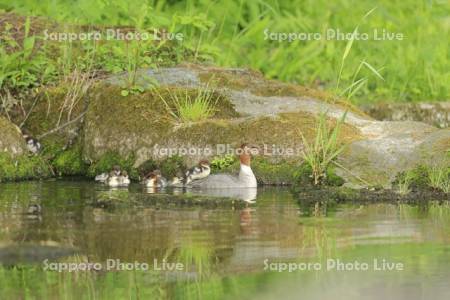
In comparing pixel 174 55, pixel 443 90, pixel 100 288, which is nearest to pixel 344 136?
pixel 174 55

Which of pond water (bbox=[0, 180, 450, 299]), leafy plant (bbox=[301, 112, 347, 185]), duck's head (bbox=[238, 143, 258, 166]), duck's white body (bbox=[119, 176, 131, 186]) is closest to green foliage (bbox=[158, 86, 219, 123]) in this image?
duck's head (bbox=[238, 143, 258, 166])

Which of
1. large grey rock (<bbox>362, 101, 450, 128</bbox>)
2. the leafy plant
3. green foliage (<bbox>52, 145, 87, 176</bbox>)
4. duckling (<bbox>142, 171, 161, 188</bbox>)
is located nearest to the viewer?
the leafy plant

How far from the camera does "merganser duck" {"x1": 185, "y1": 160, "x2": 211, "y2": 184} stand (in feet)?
43.5

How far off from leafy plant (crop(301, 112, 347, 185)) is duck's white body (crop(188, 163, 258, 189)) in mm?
627

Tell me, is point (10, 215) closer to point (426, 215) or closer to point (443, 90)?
point (426, 215)

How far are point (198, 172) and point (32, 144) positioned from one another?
220cm

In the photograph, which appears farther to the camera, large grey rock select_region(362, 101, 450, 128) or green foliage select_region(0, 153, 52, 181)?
large grey rock select_region(362, 101, 450, 128)

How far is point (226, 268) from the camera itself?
8.64m

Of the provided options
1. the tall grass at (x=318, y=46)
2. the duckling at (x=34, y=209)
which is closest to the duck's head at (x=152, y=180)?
the duckling at (x=34, y=209)

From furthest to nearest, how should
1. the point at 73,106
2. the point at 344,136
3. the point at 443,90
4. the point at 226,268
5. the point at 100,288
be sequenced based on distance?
1. the point at 443,90
2. the point at 73,106
3. the point at 344,136
4. the point at 226,268
5. the point at 100,288

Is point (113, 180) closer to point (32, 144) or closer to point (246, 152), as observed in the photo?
point (32, 144)

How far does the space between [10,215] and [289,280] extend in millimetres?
3613

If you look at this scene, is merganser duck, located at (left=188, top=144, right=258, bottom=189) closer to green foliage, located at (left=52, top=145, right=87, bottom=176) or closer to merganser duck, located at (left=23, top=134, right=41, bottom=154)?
green foliage, located at (left=52, top=145, right=87, bottom=176)

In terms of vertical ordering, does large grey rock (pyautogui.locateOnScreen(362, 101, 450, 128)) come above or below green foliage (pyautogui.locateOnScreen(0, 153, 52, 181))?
above
